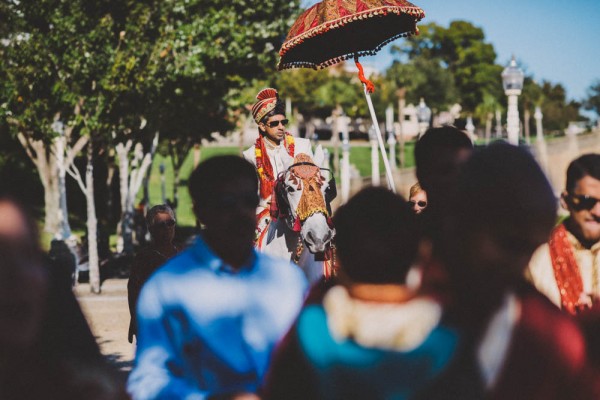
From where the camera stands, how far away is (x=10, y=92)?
1667cm

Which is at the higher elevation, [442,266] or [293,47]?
[293,47]

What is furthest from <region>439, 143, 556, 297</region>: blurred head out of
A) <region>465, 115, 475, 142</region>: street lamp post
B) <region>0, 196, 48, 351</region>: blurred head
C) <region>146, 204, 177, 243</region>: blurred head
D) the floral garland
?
<region>146, 204, 177, 243</region>: blurred head

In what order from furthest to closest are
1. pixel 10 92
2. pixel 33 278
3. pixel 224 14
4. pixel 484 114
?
pixel 484 114, pixel 224 14, pixel 10 92, pixel 33 278

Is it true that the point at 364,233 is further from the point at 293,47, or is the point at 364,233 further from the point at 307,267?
the point at 293,47

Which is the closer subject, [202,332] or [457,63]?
[202,332]

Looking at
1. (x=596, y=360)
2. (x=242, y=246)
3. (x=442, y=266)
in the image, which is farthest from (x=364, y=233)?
(x=596, y=360)

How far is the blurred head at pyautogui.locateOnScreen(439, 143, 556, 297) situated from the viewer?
2561 mm

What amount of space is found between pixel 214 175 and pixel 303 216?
A: 252 centimetres

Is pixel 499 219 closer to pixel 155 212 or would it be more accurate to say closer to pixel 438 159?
pixel 438 159

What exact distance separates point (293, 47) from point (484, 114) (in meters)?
93.4

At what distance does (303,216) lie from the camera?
18.4 feet

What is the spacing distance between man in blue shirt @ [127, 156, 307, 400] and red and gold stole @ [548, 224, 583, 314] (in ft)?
4.44

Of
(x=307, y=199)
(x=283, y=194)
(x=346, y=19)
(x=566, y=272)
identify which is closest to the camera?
(x=566, y=272)

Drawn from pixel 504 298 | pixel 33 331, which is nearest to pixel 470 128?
pixel 504 298
